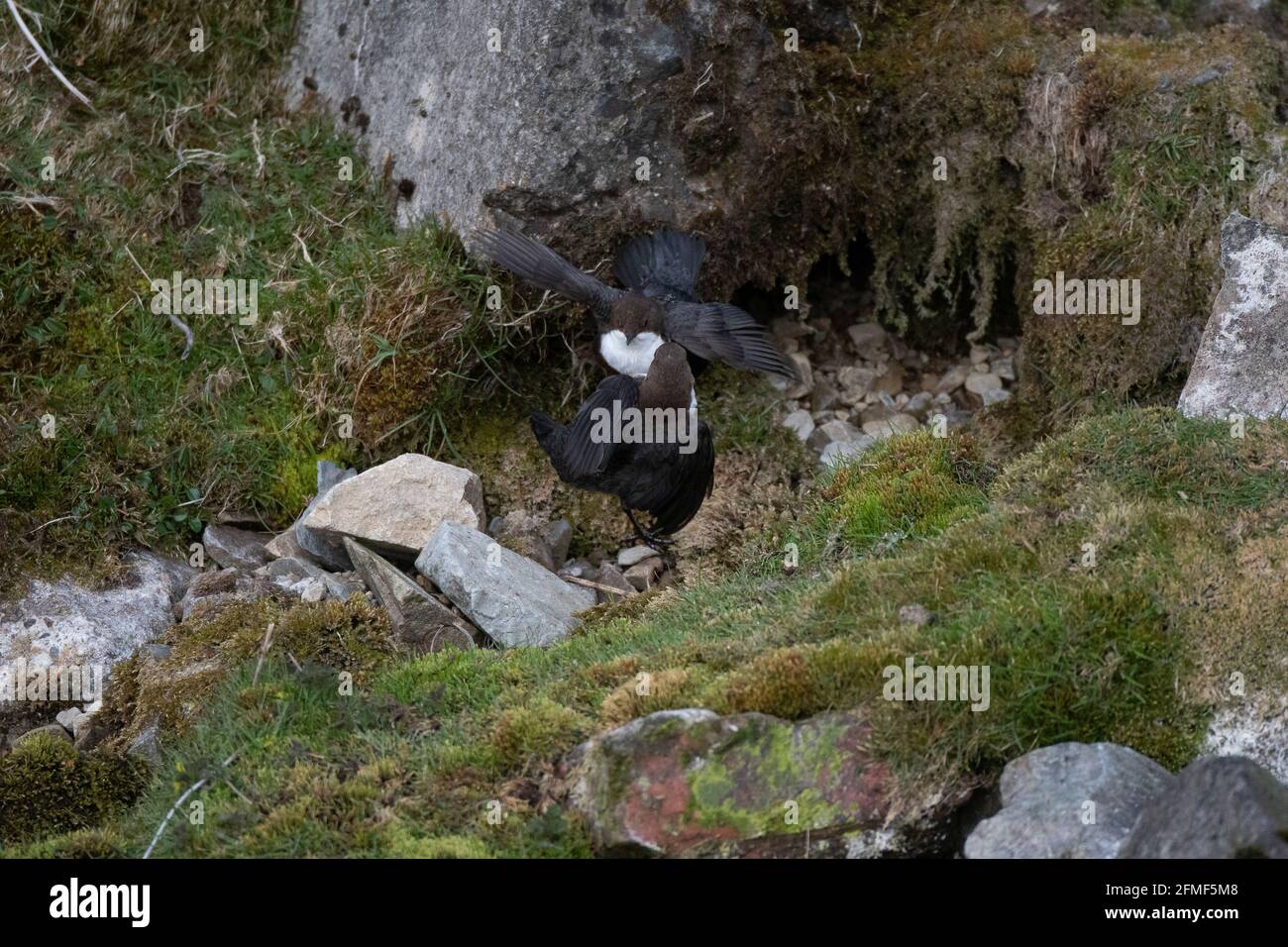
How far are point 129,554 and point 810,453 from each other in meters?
3.72

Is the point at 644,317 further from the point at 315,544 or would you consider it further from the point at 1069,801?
the point at 1069,801

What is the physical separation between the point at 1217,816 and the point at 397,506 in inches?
174

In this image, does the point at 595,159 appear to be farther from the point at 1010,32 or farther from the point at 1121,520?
the point at 1121,520

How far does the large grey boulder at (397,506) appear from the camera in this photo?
289 inches

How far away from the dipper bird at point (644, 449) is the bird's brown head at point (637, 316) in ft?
0.48

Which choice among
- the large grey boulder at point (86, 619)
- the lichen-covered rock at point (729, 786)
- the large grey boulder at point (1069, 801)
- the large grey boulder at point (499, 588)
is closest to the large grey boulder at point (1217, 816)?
the large grey boulder at point (1069, 801)

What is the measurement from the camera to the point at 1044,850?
4.61 m

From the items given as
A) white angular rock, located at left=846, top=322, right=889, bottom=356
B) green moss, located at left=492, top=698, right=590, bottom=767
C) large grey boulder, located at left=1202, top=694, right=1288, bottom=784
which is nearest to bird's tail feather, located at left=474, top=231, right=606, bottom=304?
white angular rock, located at left=846, top=322, right=889, bottom=356

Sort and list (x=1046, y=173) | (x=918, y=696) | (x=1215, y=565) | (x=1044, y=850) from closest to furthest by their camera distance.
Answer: (x=1044, y=850), (x=918, y=696), (x=1215, y=565), (x=1046, y=173)

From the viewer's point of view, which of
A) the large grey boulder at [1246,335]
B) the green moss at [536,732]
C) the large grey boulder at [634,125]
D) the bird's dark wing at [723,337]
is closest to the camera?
the green moss at [536,732]

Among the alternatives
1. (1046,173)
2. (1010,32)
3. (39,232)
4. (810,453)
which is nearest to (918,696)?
(810,453)

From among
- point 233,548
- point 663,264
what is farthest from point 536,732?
point 663,264

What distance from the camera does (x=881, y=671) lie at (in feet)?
17.2

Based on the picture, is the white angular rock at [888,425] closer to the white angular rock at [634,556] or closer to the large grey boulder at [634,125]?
the large grey boulder at [634,125]
